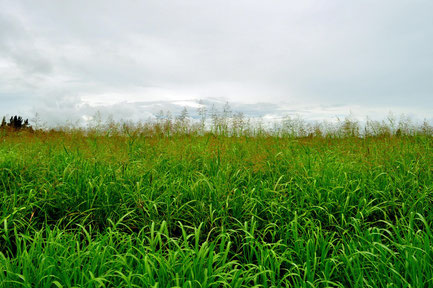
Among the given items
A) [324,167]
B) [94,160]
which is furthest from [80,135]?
[324,167]

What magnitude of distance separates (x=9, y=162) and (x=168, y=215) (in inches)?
113

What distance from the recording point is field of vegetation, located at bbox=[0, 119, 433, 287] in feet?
6.16

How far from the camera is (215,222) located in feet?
8.64

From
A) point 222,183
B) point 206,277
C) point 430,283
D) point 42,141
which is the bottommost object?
point 430,283

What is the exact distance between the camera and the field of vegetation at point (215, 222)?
1878mm

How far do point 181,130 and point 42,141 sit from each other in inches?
118

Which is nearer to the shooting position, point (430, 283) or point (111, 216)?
point (430, 283)

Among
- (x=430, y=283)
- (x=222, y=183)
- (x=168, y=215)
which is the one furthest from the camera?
(x=222, y=183)

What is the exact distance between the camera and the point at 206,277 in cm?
167

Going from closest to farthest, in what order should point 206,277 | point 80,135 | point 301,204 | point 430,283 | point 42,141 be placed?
point 206,277 < point 430,283 < point 301,204 < point 42,141 < point 80,135

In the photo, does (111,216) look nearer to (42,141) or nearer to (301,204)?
(301,204)

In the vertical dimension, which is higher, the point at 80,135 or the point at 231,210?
the point at 80,135

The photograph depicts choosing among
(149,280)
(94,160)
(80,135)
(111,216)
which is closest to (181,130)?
(80,135)

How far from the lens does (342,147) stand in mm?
5340
